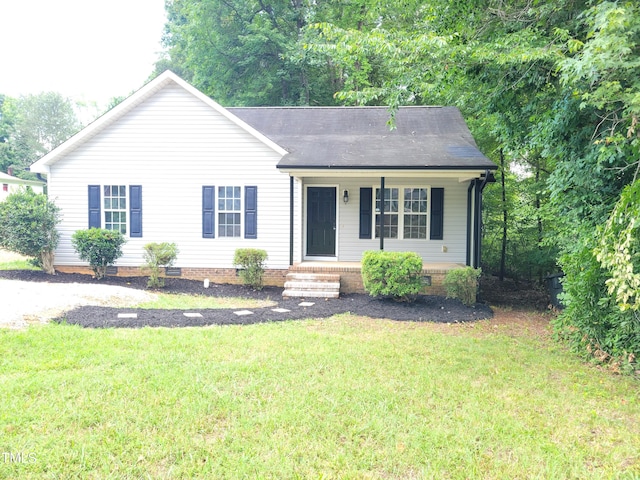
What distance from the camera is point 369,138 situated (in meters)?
11.9

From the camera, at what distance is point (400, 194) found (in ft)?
38.1

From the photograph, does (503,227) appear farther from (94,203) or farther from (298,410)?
(94,203)

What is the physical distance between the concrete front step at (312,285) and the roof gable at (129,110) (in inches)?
127

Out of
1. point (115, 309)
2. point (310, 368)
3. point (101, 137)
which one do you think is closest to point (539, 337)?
point (310, 368)

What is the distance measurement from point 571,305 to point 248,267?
Answer: 277 inches

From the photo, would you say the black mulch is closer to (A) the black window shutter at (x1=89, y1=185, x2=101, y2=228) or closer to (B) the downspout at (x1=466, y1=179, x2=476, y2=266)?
(A) the black window shutter at (x1=89, y1=185, x2=101, y2=228)

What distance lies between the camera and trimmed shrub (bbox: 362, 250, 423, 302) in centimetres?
855

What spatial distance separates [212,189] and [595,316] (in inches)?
346

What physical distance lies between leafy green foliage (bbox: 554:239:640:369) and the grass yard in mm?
346

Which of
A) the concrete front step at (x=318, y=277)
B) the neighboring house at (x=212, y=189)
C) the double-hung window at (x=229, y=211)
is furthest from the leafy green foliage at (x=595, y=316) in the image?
the double-hung window at (x=229, y=211)

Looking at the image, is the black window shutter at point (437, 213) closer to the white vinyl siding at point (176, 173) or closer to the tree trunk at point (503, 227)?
the tree trunk at point (503, 227)

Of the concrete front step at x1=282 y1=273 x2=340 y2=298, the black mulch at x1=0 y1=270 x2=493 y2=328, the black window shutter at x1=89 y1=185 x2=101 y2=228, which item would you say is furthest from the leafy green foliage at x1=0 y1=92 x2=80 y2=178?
the concrete front step at x1=282 y1=273 x2=340 y2=298

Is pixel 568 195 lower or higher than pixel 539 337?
higher

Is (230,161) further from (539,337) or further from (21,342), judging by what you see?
(539,337)
